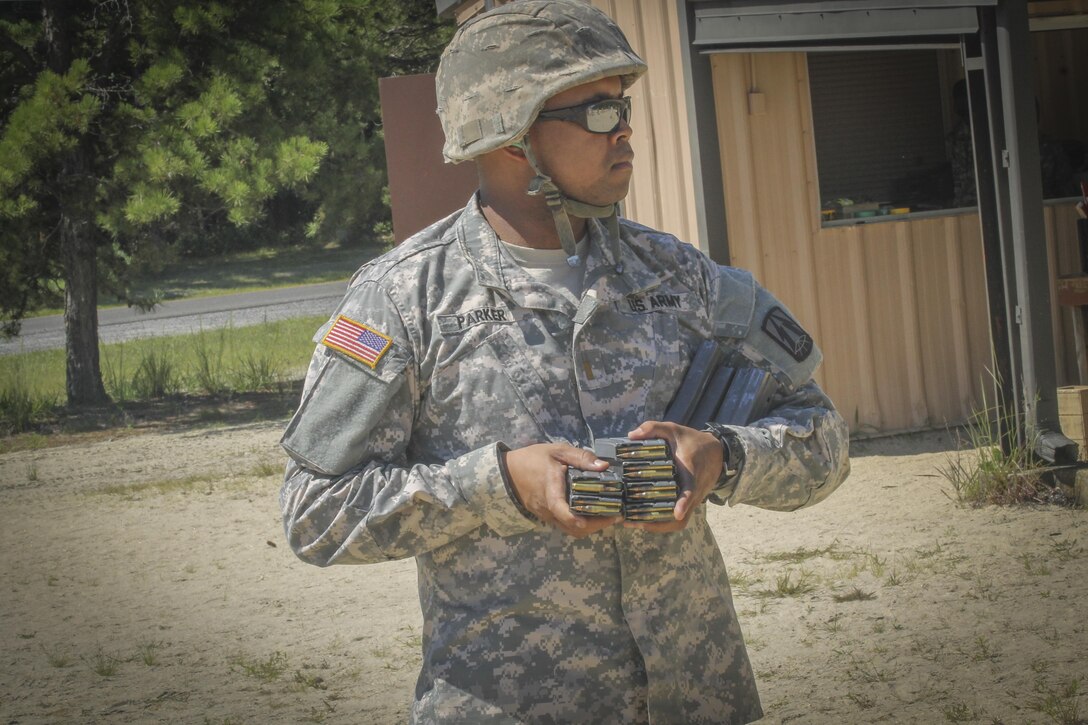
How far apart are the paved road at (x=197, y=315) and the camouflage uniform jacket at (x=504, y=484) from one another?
18652mm

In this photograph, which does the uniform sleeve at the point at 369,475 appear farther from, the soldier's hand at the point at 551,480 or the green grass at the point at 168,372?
the green grass at the point at 168,372

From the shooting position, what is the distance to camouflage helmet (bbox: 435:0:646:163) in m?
1.99

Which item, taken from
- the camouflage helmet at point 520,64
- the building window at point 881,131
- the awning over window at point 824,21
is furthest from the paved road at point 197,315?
the camouflage helmet at point 520,64

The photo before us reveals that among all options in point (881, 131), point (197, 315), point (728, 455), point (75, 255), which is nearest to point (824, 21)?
point (881, 131)

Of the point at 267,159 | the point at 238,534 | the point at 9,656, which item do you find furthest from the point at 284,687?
the point at 267,159

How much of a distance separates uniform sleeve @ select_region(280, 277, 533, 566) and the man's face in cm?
35

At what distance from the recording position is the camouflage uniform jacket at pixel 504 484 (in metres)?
1.88

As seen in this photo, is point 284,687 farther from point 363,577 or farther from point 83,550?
point 83,550

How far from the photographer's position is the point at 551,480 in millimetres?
1784

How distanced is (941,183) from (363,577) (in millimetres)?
4782

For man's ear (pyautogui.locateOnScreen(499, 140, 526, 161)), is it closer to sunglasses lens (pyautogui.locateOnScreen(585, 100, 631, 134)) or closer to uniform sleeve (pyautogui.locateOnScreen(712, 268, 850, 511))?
sunglasses lens (pyautogui.locateOnScreen(585, 100, 631, 134))

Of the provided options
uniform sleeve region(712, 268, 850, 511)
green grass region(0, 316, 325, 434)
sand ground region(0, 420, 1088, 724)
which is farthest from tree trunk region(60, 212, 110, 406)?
uniform sleeve region(712, 268, 850, 511)

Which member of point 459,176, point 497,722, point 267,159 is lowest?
point 497,722

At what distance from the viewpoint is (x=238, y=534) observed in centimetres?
770
